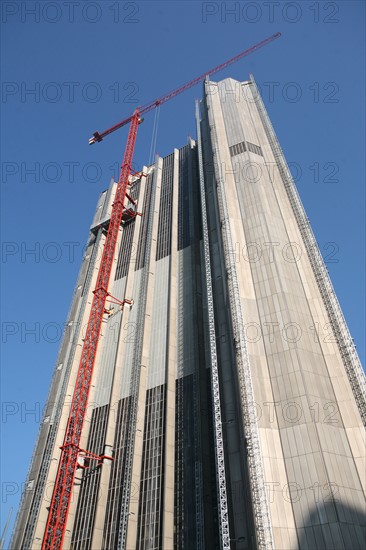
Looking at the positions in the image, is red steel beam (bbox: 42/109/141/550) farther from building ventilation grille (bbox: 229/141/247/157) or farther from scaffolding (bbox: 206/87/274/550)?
building ventilation grille (bbox: 229/141/247/157)

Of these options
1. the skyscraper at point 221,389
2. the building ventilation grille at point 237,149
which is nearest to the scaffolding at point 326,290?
the skyscraper at point 221,389

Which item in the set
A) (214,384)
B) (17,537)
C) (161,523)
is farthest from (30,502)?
(214,384)

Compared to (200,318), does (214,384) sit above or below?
below

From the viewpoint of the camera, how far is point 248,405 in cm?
3706

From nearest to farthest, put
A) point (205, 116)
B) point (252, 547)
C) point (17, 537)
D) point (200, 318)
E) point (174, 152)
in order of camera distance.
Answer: point (252, 547) → point (17, 537) → point (200, 318) → point (205, 116) → point (174, 152)

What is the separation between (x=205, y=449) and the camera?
Answer: 139 feet

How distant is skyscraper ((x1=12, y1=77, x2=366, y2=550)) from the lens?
33.9m

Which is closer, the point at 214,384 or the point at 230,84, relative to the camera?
the point at 214,384

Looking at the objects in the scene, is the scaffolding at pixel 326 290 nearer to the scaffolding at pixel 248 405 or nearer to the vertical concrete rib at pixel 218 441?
the scaffolding at pixel 248 405

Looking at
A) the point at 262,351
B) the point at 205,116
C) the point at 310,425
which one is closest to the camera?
the point at 310,425

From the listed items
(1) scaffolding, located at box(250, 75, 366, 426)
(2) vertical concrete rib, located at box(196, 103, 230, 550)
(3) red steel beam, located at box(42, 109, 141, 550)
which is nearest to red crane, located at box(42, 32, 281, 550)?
(3) red steel beam, located at box(42, 109, 141, 550)

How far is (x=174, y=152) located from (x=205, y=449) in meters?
58.4

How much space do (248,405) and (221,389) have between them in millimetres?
6383

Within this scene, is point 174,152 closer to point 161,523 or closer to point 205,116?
point 205,116
